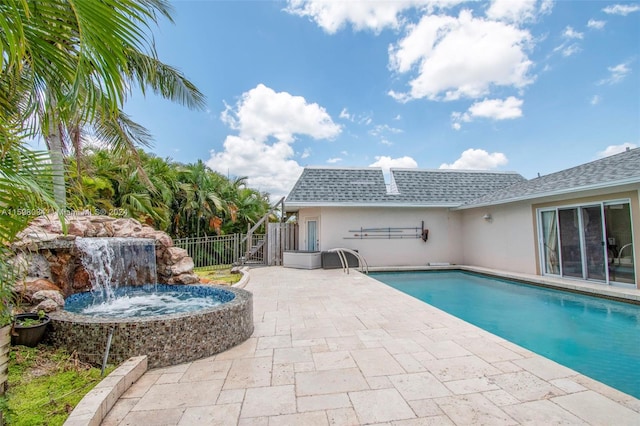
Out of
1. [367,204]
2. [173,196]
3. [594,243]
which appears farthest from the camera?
[173,196]

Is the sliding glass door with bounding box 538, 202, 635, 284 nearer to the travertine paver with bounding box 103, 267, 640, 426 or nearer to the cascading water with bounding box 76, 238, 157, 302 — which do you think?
the travertine paver with bounding box 103, 267, 640, 426

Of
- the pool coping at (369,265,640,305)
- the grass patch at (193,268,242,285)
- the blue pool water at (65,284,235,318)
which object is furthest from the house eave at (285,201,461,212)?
the blue pool water at (65,284,235,318)

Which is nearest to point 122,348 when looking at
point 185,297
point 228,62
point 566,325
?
point 185,297

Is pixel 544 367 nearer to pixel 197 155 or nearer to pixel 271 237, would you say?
pixel 271 237

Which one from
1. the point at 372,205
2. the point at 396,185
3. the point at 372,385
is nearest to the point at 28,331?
the point at 372,385

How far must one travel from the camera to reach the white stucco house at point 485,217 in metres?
8.09

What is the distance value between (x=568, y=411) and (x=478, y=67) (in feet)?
39.0

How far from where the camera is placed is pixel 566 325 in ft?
19.6

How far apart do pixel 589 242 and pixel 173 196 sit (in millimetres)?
17043

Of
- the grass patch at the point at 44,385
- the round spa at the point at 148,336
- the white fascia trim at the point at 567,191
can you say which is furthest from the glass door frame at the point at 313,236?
the grass patch at the point at 44,385

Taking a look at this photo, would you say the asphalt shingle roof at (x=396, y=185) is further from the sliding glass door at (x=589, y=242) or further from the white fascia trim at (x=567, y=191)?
the sliding glass door at (x=589, y=242)

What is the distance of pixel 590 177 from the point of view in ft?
28.2

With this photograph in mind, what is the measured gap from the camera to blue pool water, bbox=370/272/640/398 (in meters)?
4.21

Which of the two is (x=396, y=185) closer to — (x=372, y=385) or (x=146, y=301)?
(x=146, y=301)
